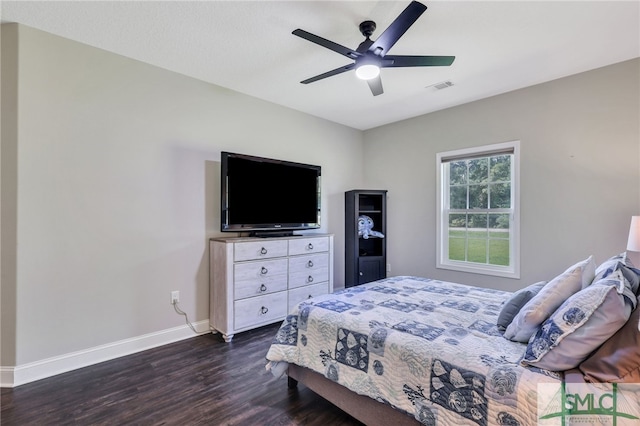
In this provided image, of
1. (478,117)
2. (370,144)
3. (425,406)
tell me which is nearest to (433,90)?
(478,117)

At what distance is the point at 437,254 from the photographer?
13.0ft

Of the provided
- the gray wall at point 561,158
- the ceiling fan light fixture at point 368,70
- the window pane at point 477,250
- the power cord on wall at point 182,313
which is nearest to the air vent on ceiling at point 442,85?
the gray wall at point 561,158

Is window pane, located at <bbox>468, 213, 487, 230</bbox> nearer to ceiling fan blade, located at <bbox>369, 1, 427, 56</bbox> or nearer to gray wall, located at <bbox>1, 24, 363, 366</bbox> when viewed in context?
ceiling fan blade, located at <bbox>369, 1, 427, 56</bbox>

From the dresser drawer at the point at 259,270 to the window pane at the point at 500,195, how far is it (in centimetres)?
261

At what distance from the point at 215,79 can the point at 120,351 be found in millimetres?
2729

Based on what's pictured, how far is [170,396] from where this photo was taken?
1.98 m

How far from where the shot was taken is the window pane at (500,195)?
347 centimetres

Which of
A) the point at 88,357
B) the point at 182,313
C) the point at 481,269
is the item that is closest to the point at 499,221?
the point at 481,269

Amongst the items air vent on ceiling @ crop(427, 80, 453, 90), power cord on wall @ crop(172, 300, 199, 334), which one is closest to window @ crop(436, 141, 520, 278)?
air vent on ceiling @ crop(427, 80, 453, 90)

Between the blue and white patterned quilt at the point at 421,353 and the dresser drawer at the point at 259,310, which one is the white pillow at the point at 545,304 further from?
the dresser drawer at the point at 259,310

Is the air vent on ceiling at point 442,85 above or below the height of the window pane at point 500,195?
above

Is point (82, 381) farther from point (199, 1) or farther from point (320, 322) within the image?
point (199, 1)

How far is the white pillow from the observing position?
4.67 ft

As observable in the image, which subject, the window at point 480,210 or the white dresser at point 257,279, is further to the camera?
the window at point 480,210
